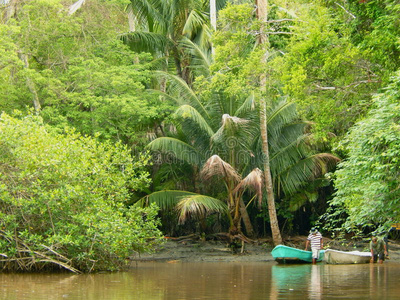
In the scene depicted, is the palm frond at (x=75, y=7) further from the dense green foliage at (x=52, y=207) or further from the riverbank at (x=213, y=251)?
the riverbank at (x=213, y=251)

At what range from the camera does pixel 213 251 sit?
23031mm

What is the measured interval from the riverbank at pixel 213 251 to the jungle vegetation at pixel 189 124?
750 millimetres

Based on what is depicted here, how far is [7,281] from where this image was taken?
42.1 feet

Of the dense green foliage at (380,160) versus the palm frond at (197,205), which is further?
the palm frond at (197,205)

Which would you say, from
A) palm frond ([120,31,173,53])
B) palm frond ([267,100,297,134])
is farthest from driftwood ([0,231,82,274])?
palm frond ([120,31,173,53])

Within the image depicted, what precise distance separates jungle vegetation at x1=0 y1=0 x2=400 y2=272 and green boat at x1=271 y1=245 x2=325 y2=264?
209 centimetres

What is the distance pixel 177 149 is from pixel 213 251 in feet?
→ 14.5

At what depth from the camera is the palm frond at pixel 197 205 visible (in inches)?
820

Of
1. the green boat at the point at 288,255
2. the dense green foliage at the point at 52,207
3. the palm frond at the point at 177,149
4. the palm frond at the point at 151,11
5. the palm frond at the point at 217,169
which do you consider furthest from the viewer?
the palm frond at the point at 151,11

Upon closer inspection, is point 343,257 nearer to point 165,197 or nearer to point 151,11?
point 165,197

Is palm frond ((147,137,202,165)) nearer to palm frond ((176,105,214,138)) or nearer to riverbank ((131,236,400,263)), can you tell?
palm frond ((176,105,214,138))

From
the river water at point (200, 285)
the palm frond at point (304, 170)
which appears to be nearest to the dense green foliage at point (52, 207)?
the river water at point (200, 285)

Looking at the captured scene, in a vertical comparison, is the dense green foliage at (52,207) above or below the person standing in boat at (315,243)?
above

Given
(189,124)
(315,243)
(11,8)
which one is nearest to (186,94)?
(189,124)
